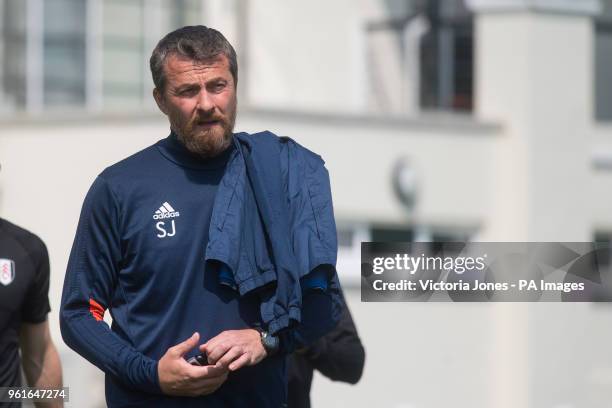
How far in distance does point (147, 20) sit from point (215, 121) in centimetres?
1388

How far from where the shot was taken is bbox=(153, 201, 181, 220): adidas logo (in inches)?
156

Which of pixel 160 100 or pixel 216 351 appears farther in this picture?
pixel 160 100

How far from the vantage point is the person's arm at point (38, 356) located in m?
5.54

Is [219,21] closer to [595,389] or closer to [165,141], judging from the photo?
[595,389]

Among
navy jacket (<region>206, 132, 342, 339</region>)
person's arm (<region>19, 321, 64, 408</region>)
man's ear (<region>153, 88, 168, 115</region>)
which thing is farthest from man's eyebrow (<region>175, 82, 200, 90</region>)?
person's arm (<region>19, 321, 64, 408</region>)

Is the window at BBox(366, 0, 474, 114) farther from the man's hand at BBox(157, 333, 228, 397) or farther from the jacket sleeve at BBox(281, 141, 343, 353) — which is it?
the man's hand at BBox(157, 333, 228, 397)

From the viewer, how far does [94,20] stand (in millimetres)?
17312

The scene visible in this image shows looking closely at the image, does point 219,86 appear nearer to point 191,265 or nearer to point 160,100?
point 160,100

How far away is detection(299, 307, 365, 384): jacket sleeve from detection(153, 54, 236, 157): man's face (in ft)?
6.04

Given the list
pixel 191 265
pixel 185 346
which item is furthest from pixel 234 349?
pixel 191 265

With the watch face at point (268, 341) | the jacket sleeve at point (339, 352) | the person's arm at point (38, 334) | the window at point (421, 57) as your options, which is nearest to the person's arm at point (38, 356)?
the person's arm at point (38, 334)

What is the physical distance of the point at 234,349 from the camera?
12.6 ft

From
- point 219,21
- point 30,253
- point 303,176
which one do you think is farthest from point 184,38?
point 219,21

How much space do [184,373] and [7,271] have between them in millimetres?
1802
